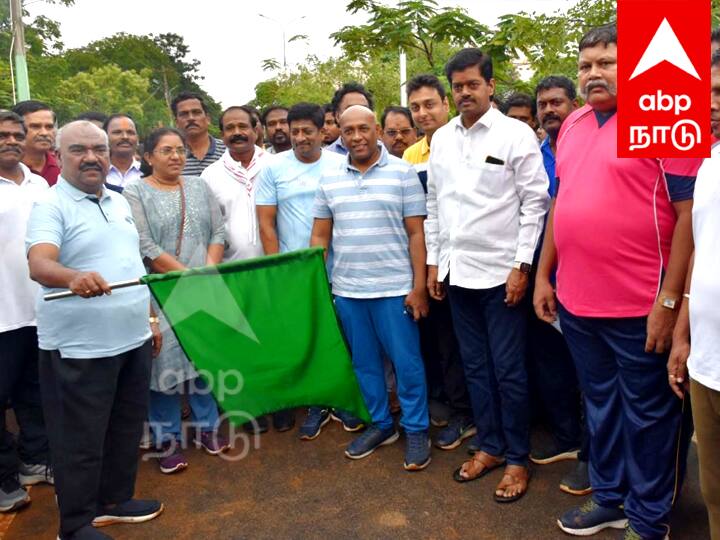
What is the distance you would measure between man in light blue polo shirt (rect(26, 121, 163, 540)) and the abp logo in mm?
2247

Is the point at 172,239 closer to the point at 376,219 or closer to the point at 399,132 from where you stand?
the point at 376,219

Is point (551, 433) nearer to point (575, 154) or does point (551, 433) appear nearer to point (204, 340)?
point (575, 154)

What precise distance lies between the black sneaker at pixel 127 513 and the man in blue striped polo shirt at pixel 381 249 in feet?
3.85

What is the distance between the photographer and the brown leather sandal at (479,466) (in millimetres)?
3611

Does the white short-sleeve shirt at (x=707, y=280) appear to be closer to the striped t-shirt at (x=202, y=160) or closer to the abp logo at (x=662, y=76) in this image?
the abp logo at (x=662, y=76)

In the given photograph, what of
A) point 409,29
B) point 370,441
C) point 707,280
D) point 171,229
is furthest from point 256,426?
point 409,29

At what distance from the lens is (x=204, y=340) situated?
3244 millimetres

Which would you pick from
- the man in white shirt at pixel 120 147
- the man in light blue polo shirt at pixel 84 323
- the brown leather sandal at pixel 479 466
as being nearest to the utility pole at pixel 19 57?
the man in white shirt at pixel 120 147

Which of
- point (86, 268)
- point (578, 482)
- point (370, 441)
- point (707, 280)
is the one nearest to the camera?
point (707, 280)

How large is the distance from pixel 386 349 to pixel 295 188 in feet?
3.81

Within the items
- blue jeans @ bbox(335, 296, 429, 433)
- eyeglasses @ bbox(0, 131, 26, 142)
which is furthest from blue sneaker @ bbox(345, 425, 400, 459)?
eyeglasses @ bbox(0, 131, 26, 142)

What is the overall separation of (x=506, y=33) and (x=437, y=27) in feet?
2.30

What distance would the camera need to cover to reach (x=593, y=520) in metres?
3.07

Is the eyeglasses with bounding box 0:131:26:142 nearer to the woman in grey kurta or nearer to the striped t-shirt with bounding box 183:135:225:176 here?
the woman in grey kurta
